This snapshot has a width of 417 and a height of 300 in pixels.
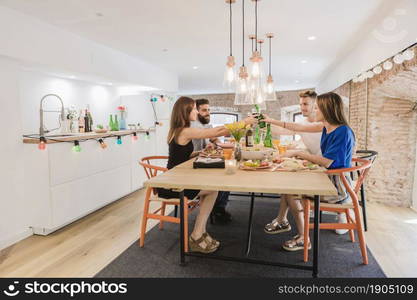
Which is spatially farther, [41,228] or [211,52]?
[211,52]

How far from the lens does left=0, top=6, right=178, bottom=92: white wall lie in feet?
8.39

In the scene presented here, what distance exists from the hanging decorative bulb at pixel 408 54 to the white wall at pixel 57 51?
11.7 ft

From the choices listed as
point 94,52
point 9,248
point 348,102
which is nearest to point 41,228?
point 9,248

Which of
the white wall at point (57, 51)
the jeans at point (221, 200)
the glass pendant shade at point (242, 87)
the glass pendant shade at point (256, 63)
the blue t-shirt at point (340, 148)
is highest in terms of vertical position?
the white wall at point (57, 51)

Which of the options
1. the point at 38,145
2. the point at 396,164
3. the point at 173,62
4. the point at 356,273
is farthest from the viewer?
the point at 173,62

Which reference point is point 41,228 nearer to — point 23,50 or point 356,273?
point 23,50

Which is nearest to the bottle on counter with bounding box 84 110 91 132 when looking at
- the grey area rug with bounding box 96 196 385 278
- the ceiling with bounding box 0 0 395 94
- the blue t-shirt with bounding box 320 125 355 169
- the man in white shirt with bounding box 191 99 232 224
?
the ceiling with bounding box 0 0 395 94

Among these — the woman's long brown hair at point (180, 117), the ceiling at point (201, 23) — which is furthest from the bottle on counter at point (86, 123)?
the woman's long brown hair at point (180, 117)

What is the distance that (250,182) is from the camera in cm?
165

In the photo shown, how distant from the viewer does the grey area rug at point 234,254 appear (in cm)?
206

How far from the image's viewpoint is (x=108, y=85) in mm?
4793

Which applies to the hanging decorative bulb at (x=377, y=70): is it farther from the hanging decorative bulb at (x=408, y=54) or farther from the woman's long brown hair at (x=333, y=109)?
the woman's long brown hair at (x=333, y=109)

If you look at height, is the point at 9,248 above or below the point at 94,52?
below

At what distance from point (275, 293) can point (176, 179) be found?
1.01m
